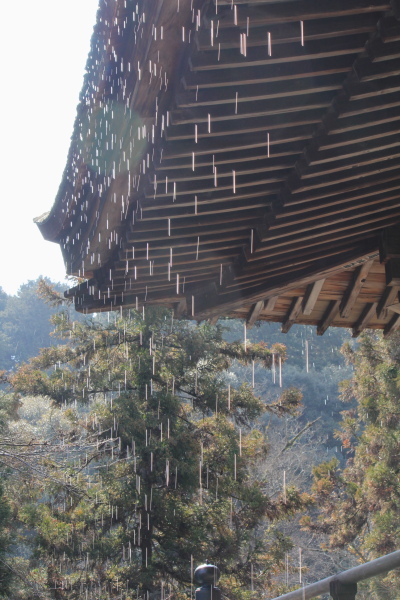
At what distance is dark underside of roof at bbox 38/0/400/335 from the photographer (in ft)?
4.15

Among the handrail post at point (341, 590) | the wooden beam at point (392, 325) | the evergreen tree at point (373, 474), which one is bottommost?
the evergreen tree at point (373, 474)

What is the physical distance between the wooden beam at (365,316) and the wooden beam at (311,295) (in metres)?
0.26

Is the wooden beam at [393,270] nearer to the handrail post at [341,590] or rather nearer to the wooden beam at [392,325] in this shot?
the wooden beam at [392,325]

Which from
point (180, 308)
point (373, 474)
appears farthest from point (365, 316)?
point (373, 474)

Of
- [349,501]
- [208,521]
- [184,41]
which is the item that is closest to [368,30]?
[184,41]

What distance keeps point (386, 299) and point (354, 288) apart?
0.16 meters

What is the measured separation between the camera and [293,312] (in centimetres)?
269

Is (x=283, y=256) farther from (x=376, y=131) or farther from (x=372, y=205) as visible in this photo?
(x=376, y=131)

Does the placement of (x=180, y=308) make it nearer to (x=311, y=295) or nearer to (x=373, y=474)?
(x=311, y=295)

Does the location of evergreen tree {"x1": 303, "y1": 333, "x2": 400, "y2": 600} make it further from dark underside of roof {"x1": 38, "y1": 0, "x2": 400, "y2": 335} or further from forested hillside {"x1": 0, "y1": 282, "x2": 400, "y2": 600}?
dark underside of roof {"x1": 38, "y1": 0, "x2": 400, "y2": 335}

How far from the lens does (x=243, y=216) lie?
192 centimetres

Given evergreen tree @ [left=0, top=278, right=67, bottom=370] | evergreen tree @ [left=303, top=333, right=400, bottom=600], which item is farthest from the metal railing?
evergreen tree @ [left=0, top=278, right=67, bottom=370]

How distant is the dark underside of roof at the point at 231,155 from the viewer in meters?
1.27

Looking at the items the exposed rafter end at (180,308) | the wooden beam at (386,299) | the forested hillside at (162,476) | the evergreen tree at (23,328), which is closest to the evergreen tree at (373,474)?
the forested hillside at (162,476)
